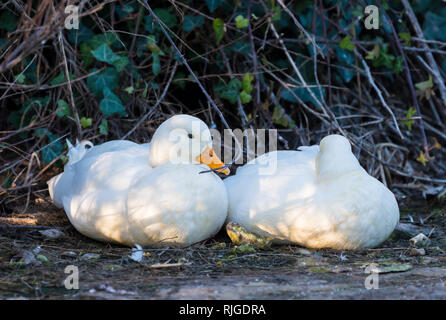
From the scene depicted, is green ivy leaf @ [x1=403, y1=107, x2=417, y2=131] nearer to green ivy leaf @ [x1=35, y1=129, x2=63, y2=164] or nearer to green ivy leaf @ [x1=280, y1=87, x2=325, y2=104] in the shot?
green ivy leaf @ [x1=280, y1=87, x2=325, y2=104]

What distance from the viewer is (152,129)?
5648 millimetres

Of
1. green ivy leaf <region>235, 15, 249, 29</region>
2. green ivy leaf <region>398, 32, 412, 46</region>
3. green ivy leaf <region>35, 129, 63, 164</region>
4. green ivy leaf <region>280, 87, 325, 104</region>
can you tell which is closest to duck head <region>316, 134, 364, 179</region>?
green ivy leaf <region>235, 15, 249, 29</region>

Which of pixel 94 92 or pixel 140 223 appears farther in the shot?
pixel 94 92

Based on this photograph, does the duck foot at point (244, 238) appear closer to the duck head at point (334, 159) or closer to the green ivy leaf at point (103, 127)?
the duck head at point (334, 159)

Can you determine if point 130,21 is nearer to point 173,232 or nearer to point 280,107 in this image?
point 280,107

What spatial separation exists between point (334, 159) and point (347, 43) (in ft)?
6.34

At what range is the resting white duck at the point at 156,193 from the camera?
13.2 ft

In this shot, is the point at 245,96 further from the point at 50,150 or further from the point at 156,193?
the point at 156,193

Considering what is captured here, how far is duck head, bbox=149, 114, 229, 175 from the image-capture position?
169 inches

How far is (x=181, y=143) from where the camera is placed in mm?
4336

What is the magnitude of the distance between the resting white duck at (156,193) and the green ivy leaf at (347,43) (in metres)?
2.07

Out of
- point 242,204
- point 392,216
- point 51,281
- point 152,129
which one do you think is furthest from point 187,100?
point 51,281

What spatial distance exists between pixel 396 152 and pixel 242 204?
2829mm
